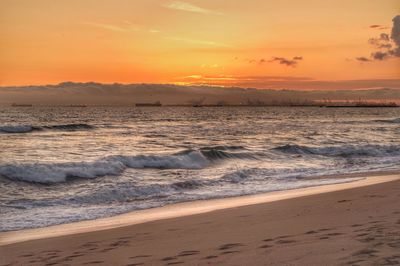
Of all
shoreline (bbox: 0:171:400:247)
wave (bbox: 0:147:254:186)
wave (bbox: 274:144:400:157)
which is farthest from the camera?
wave (bbox: 274:144:400:157)

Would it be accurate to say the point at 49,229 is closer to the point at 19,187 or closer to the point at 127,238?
the point at 127,238

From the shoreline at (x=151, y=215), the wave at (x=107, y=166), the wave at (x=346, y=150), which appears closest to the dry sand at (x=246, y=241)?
the shoreline at (x=151, y=215)

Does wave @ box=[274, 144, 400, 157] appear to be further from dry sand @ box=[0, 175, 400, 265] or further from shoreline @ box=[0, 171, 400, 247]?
dry sand @ box=[0, 175, 400, 265]

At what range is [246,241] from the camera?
6.80 meters

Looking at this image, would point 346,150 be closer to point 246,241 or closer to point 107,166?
point 107,166

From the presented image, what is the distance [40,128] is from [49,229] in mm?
45305

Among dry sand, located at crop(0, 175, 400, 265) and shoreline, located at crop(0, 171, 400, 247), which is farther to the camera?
shoreline, located at crop(0, 171, 400, 247)

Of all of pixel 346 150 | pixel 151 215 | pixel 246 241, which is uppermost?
pixel 246 241

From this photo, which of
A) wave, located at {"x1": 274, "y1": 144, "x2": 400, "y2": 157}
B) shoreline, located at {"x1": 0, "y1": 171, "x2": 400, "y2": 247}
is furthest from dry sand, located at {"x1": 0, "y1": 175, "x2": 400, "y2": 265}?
wave, located at {"x1": 274, "y1": 144, "x2": 400, "y2": 157}

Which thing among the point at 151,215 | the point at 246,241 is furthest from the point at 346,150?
the point at 246,241

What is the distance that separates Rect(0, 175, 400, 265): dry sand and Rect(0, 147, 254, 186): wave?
29.6 ft

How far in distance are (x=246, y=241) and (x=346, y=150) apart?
24.1 m

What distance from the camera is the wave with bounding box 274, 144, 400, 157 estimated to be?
2827 centimetres

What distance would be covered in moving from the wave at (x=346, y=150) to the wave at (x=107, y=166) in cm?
425
